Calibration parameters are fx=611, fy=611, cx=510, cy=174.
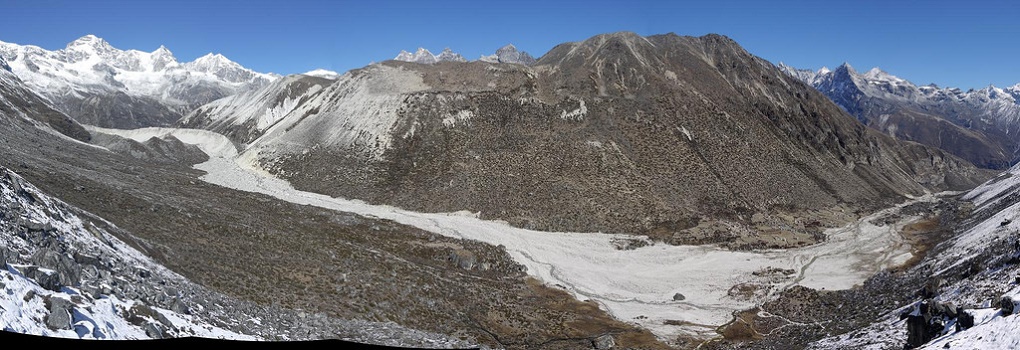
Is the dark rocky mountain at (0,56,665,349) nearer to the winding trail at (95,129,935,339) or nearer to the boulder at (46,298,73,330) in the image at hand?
the boulder at (46,298,73,330)

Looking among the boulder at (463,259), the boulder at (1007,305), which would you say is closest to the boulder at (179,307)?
the boulder at (463,259)

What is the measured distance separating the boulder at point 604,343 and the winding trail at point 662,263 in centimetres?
339

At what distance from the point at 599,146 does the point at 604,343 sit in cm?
4465

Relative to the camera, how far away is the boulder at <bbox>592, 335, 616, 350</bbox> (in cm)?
3009

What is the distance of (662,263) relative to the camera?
159 feet

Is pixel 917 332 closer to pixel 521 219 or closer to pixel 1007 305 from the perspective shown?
pixel 1007 305

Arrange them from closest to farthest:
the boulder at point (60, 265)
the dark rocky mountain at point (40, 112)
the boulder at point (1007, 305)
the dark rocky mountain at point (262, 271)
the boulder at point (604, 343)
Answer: the boulder at point (60, 265)
the boulder at point (1007, 305)
the dark rocky mountain at point (262, 271)
the boulder at point (604, 343)
the dark rocky mountain at point (40, 112)

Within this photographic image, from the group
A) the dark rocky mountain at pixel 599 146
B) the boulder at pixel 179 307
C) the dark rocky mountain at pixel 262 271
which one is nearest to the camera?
the dark rocky mountain at pixel 262 271

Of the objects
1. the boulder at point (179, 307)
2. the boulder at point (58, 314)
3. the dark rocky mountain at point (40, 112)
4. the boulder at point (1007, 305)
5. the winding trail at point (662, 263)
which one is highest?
the dark rocky mountain at point (40, 112)

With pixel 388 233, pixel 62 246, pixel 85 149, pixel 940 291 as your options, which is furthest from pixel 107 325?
pixel 85 149

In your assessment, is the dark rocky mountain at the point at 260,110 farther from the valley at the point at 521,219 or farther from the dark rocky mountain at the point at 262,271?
the dark rocky mountain at the point at 262,271

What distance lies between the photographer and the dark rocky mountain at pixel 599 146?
63.1m

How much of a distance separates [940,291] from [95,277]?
37.3 m

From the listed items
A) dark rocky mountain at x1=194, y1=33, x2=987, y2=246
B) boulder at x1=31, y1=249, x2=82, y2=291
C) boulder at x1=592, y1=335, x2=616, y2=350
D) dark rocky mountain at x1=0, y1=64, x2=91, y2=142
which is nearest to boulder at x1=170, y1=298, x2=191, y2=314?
boulder at x1=31, y1=249, x2=82, y2=291
